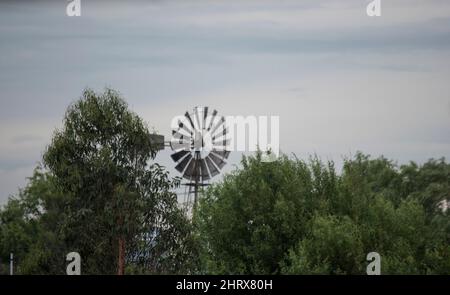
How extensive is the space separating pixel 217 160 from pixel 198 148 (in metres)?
0.96

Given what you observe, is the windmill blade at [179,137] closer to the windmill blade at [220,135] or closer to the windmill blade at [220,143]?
the windmill blade at [220,135]

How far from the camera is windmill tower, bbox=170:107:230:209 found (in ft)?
135

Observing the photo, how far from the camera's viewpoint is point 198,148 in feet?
140

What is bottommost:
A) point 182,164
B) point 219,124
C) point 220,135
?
Answer: point 182,164

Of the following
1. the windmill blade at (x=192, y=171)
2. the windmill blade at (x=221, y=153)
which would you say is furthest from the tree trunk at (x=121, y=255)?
the windmill blade at (x=192, y=171)

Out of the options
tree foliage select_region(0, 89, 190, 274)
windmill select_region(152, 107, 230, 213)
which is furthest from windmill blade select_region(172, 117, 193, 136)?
tree foliage select_region(0, 89, 190, 274)

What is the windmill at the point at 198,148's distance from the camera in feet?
135

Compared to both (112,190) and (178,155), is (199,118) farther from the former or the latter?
(112,190)

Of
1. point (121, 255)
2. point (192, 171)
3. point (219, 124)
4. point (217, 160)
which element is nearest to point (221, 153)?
point (217, 160)

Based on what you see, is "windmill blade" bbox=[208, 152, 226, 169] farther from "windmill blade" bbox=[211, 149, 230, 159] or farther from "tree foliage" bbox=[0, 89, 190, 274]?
"tree foliage" bbox=[0, 89, 190, 274]

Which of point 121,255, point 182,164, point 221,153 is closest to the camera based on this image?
point 121,255

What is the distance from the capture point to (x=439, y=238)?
3853 cm
